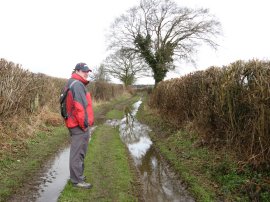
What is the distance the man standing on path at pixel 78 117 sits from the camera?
5996mm

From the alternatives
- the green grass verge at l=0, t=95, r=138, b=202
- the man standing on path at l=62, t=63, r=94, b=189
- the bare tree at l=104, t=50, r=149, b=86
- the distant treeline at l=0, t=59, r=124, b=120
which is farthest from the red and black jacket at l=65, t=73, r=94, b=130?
the bare tree at l=104, t=50, r=149, b=86

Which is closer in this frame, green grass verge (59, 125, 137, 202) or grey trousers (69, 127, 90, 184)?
green grass verge (59, 125, 137, 202)

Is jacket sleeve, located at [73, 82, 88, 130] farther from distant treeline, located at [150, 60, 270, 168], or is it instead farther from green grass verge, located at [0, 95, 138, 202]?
distant treeline, located at [150, 60, 270, 168]

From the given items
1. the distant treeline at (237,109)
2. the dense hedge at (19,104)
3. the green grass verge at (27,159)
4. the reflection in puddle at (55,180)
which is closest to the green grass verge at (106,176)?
the reflection in puddle at (55,180)

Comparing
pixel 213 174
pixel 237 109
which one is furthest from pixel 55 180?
pixel 237 109

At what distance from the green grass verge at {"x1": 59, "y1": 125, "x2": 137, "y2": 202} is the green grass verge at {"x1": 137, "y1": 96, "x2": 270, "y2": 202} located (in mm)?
1369

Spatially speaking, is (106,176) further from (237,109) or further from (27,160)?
(237,109)

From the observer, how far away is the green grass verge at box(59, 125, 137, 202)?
235 inches

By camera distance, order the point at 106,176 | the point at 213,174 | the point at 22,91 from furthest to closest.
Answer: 1. the point at 22,91
2. the point at 213,174
3. the point at 106,176

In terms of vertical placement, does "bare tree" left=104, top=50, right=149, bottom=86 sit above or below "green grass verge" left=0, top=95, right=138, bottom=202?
above

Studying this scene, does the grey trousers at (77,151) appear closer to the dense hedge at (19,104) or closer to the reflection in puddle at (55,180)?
the reflection in puddle at (55,180)

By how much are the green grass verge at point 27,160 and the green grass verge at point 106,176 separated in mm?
1175

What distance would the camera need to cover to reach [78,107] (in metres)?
5.95

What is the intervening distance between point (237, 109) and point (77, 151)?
156 inches
